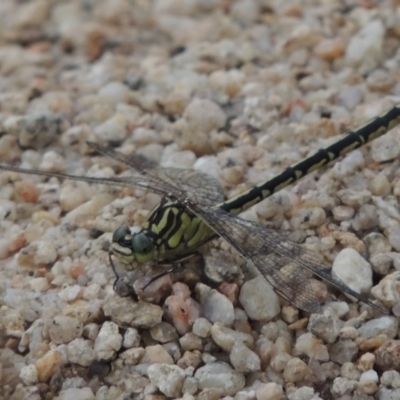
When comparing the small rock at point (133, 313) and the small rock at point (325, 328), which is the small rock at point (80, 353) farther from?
the small rock at point (325, 328)

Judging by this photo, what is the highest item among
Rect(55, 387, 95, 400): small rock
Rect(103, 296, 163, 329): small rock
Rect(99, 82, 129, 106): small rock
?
Rect(103, 296, 163, 329): small rock

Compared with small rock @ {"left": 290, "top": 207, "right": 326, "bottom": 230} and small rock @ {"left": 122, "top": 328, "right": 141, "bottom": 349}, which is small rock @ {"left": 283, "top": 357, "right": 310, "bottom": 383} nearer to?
small rock @ {"left": 122, "top": 328, "right": 141, "bottom": 349}

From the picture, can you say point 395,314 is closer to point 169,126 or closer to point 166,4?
point 169,126

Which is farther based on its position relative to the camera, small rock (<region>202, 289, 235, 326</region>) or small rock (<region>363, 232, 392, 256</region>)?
small rock (<region>363, 232, 392, 256</region>)

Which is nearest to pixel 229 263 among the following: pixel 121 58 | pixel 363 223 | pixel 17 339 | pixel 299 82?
pixel 363 223

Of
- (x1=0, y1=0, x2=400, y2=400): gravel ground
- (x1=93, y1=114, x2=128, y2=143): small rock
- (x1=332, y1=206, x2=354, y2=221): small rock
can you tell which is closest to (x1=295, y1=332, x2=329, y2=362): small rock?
(x1=0, y1=0, x2=400, y2=400): gravel ground

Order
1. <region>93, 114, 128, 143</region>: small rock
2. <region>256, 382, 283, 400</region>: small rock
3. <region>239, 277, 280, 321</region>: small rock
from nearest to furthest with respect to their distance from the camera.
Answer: <region>256, 382, 283, 400</region>: small rock < <region>239, 277, 280, 321</region>: small rock < <region>93, 114, 128, 143</region>: small rock
